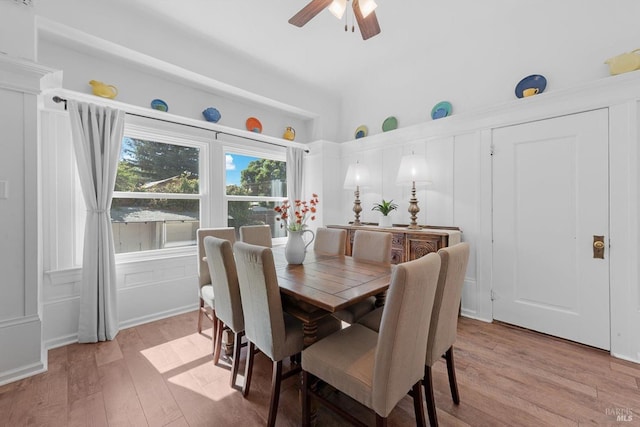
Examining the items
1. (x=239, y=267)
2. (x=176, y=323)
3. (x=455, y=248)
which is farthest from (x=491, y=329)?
(x=176, y=323)

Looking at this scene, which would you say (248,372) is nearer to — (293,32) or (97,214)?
(97,214)

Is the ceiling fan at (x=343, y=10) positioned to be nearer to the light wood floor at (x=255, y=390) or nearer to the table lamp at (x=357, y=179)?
the table lamp at (x=357, y=179)

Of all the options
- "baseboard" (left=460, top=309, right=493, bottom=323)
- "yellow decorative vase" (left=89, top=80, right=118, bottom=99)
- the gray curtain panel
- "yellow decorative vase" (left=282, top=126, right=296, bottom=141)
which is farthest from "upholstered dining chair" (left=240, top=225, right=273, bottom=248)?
"baseboard" (left=460, top=309, right=493, bottom=323)

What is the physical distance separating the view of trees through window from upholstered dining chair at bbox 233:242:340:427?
2.02 meters

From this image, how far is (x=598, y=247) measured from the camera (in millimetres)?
2293

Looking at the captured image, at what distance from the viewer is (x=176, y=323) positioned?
9.34ft

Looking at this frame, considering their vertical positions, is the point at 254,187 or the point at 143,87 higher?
the point at 143,87

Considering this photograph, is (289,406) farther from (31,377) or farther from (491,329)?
(491,329)

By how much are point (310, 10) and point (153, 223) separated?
8.85 feet

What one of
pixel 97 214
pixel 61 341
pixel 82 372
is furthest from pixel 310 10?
pixel 61 341

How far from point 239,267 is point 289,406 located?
3.01 ft

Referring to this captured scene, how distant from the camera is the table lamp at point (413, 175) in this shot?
312 centimetres

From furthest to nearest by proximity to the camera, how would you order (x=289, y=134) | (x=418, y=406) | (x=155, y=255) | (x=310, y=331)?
(x=289, y=134)
(x=155, y=255)
(x=310, y=331)
(x=418, y=406)

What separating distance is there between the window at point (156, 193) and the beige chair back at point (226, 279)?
1.62 m
